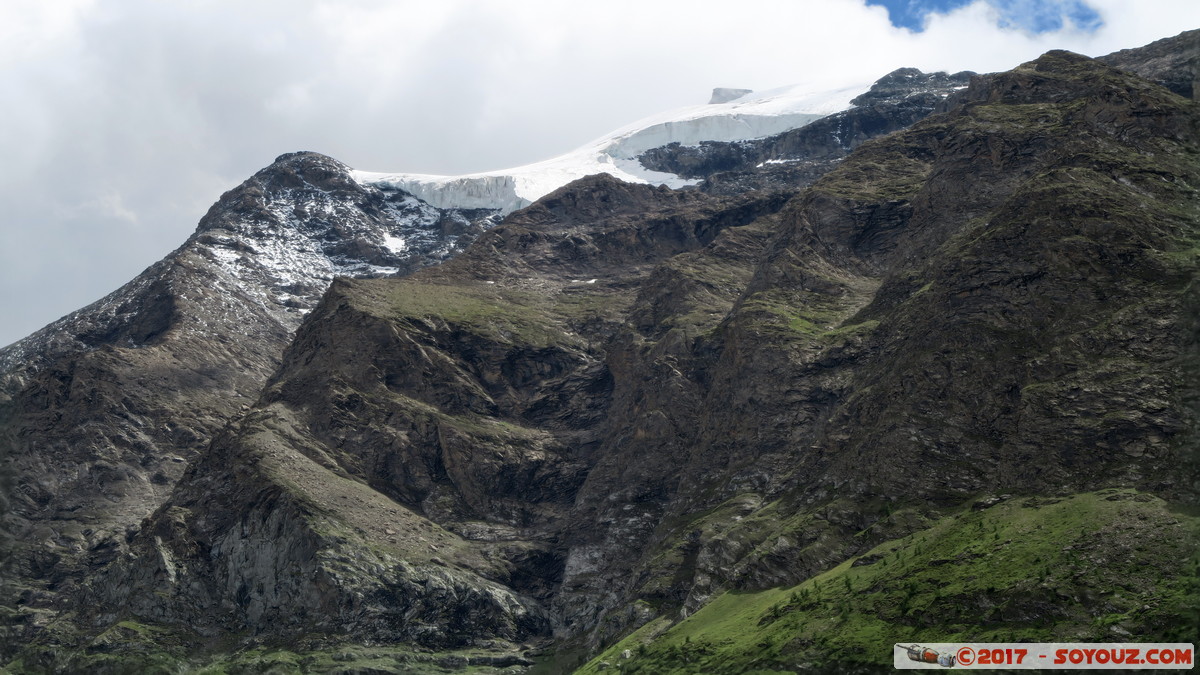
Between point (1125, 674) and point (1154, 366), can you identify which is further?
point (1154, 366)

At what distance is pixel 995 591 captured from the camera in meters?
159

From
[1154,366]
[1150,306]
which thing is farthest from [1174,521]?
[1150,306]

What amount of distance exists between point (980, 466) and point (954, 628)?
45071 millimetres

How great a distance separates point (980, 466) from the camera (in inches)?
7771

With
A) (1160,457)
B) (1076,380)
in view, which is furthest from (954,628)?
(1076,380)

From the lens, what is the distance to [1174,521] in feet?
516

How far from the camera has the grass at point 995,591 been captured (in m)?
147

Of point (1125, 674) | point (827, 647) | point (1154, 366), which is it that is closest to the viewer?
point (1125, 674)

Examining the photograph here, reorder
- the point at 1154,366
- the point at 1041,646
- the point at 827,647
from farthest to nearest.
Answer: the point at 1154,366, the point at 827,647, the point at 1041,646

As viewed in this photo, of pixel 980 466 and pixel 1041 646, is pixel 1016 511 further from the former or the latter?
pixel 1041 646

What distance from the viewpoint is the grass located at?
147000mm

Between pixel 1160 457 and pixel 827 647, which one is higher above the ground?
pixel 1160 457

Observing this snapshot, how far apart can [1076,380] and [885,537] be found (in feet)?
119

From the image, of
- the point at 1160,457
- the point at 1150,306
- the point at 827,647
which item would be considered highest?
the point at 1150,306
